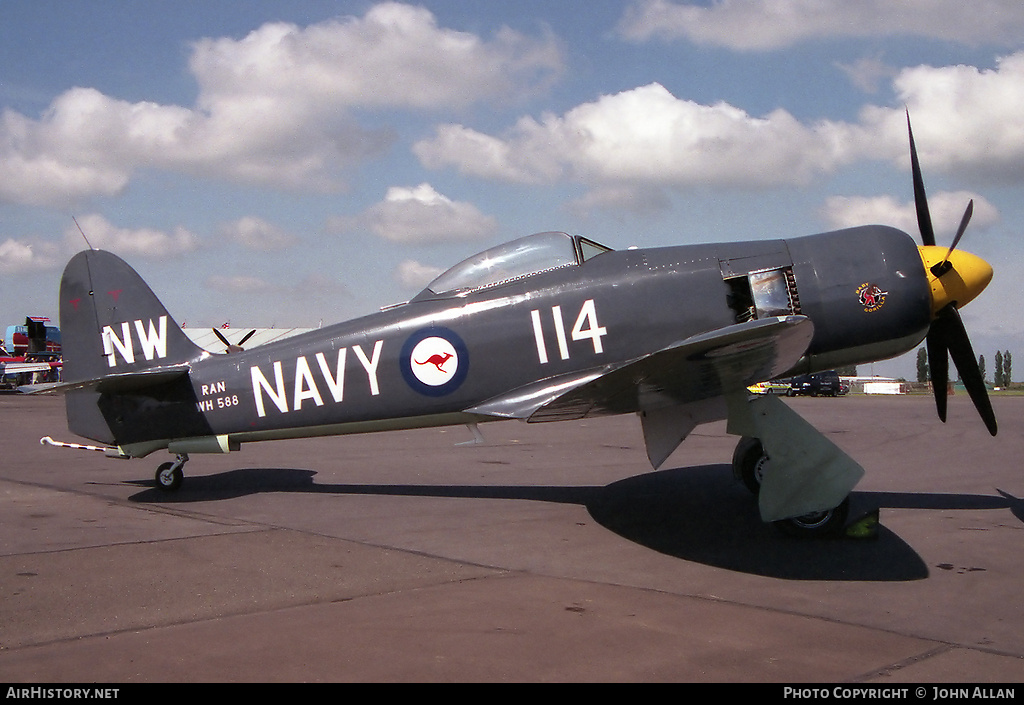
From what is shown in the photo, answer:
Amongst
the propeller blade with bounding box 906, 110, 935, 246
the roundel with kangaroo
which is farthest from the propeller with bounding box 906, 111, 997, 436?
the roundel with kangaroo

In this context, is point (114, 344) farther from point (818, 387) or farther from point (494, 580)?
point (818, 387)

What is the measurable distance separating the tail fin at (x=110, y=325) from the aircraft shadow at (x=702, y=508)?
5.05ft

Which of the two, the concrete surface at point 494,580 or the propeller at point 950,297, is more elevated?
the propeller at point 950,297

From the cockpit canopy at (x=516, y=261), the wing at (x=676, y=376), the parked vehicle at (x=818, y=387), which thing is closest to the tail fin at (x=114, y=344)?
the cockpit canopy at (x=516, y=261)

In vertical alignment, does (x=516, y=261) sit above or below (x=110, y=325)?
below

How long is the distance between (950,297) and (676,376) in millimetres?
3107

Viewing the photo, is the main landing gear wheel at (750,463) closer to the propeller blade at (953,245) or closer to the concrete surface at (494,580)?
the concrete surface at (494,580)

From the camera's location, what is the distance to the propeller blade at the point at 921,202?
27.1 feet

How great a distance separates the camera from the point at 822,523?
668cm

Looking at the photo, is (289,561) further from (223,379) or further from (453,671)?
(223,379)

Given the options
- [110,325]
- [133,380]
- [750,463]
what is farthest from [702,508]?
[110,325]

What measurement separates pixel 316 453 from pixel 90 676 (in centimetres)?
969

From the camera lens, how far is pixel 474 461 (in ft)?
39.4

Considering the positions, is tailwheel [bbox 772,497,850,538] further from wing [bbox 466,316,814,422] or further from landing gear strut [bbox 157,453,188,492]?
landing gear strut [bbox 157,453,188,492]
